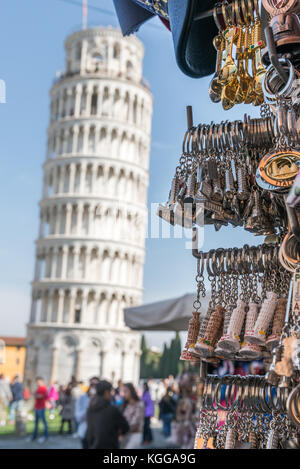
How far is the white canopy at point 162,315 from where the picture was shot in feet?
16.9

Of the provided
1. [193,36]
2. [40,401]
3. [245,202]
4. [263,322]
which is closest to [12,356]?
[40,401]

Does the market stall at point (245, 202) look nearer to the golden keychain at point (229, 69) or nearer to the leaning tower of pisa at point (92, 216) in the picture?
the golden keychain at point (229, 69)

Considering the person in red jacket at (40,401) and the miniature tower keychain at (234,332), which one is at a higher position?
the miniature tower keychain at (234,332)

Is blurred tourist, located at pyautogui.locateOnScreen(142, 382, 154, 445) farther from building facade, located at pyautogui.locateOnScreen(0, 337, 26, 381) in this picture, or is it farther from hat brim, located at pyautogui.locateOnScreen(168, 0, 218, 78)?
building facade, located at pyautogui.locateOnScreen(0, 337, 26, 381)

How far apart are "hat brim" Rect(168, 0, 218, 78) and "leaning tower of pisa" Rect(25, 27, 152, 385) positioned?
34.4 m

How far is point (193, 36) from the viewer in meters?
1.96

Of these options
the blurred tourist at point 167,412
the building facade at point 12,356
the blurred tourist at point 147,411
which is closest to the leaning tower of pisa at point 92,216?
the building facade at point 12,356

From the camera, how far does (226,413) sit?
159cm

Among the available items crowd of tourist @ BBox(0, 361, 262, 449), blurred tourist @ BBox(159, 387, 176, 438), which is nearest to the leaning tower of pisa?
crowd of tourist @ BBox(0, 361, 262, 449)

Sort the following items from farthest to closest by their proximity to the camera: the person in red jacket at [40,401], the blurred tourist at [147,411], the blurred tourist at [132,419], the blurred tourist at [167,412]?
the blurred tourist at [167,412] < the person in red jacket at [40,401] < the blurred tourist at [147,411] < the blurred tourist at [132,419]

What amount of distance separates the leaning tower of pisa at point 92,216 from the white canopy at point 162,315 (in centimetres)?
3098

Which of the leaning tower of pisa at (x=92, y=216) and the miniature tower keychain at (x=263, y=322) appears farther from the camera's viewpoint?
the leaning tower of pisa at (x=92, y=216)

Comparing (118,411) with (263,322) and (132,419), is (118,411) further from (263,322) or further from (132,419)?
(263,322)

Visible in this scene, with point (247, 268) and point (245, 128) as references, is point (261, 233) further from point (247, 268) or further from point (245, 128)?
point (245, 128)
